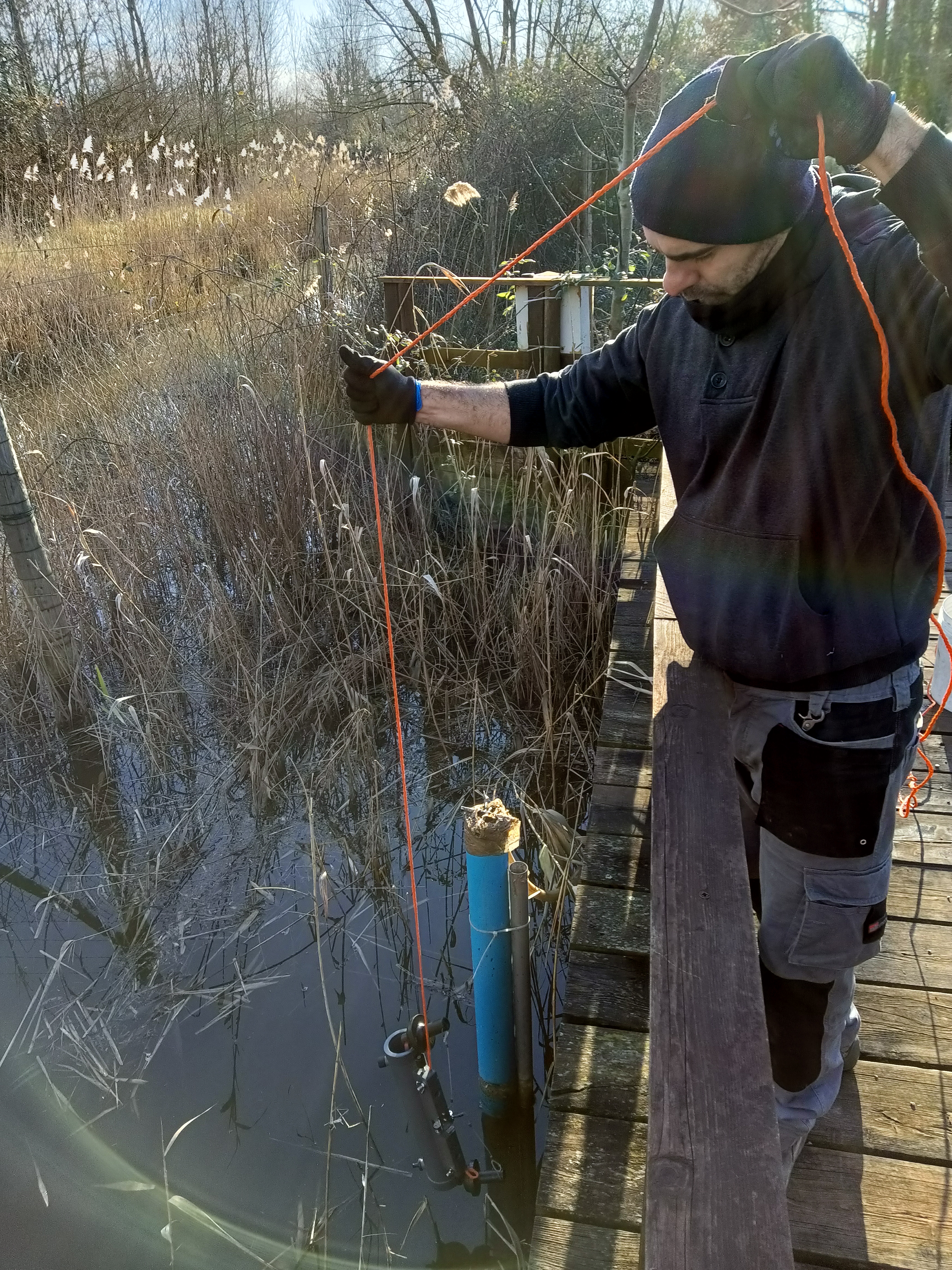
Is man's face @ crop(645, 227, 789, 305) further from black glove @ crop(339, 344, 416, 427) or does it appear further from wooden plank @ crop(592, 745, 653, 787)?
wooden plank @ crop(592, 745, 653, 787)

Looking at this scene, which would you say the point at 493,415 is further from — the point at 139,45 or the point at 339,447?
the point at 139,45

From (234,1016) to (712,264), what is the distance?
2.36 m

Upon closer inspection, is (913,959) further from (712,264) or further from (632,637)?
(712,264)

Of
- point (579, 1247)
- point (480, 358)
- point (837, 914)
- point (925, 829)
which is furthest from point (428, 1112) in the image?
point (480, 358)

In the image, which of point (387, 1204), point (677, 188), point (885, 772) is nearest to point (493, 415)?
point (677, 188)

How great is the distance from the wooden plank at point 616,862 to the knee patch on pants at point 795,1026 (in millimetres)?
583

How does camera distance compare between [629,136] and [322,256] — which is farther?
[322,256]

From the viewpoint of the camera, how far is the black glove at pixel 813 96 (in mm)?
1097

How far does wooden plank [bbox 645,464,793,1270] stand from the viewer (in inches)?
31.2

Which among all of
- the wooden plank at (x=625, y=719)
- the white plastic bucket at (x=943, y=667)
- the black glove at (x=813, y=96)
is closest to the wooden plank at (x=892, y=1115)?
the wooden plank at (x=625, y=719)

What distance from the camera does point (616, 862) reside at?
7.41 feet

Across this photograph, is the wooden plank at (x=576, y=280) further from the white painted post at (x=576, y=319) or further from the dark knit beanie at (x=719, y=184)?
the dark knit beanie at (x=719, y=184)

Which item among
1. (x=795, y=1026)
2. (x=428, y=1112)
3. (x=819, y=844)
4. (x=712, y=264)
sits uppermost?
(x=712, y=264)

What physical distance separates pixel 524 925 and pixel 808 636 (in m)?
0.93
